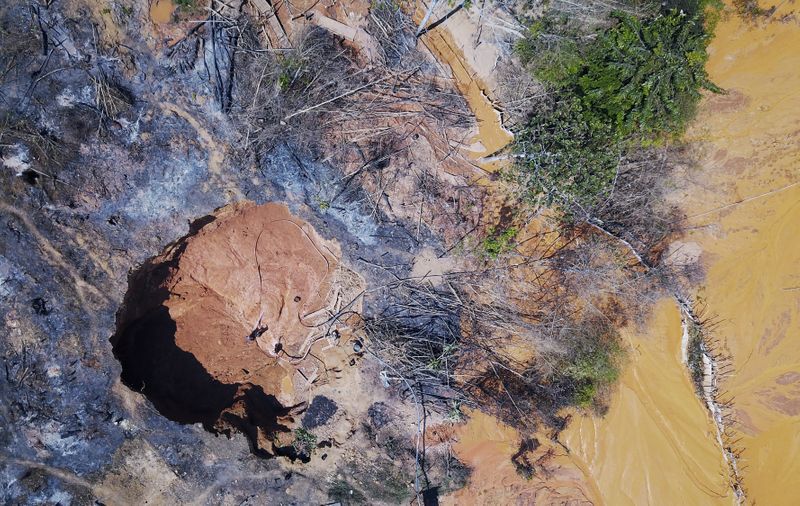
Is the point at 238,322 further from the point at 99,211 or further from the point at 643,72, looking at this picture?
the point at 643,72

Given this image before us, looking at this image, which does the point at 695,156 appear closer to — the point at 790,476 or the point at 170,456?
the point at 790,476

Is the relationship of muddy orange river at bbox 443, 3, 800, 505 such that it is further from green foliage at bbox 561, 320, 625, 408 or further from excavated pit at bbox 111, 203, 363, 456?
excavated pit at bbox 111, 203, 363, 456

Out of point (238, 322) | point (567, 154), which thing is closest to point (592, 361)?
point (567, 154)

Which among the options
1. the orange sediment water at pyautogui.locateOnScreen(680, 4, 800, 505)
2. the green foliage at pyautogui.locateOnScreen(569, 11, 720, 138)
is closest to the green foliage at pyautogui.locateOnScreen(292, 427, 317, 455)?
the green foliage at pyautogui.locateOnScreen(569, 11, 720, 138)

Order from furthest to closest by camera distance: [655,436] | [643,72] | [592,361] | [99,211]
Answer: [655,436] → [592,361] → [643,72] → [99,211]

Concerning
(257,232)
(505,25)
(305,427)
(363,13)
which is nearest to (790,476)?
(305,427)

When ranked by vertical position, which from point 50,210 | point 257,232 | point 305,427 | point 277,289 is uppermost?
point 257,232

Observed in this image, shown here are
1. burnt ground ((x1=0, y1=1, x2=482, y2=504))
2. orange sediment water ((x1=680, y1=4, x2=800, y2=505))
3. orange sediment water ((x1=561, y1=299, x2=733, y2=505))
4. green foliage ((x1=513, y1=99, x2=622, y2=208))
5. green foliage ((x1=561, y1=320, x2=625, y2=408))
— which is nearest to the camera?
burnt ground ((x1=0, y1=1, x2=482, y2=504))
